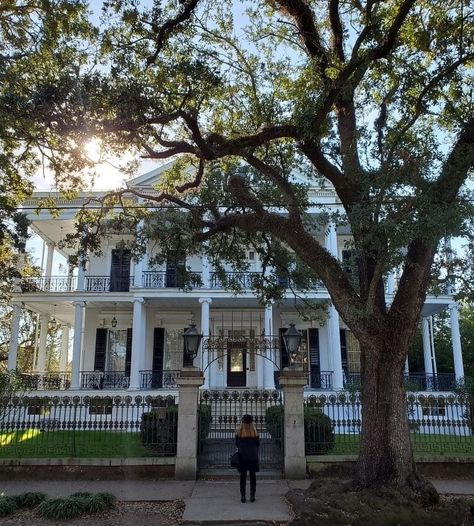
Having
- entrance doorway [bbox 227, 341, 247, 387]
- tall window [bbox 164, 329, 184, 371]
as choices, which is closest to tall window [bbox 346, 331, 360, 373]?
entrance doorway [bbox 227, 341, 247, 387]

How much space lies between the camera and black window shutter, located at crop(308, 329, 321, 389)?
21.2m

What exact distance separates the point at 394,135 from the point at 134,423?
28.0 feet

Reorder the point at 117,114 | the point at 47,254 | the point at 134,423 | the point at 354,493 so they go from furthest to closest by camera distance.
A: 1. the point at 47,254
2. the point at 134,423
3. the point at 117,114
4. the point at 354,493

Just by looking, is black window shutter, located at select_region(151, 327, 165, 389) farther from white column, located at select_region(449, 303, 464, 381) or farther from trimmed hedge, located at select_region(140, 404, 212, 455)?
white column, located at select_region(449, 303, 464, 381)

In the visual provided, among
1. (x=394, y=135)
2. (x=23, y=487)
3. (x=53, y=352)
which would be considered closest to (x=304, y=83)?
(x=394, y=135)

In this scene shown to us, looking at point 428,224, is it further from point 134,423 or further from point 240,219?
point 134,423

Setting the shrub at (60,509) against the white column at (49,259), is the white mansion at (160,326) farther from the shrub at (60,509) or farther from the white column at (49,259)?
the shrub at (60,509)

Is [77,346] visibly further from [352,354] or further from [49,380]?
[352,354]

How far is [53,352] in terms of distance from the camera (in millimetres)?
40344

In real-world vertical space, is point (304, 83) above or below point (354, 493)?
above

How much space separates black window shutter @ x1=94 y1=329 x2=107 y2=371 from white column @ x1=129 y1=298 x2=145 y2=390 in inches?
84.7

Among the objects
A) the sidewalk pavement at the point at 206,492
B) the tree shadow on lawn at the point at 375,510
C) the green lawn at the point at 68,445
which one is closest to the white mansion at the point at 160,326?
the green lawn at the point at 68,445

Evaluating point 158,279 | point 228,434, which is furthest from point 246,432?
point 158,279

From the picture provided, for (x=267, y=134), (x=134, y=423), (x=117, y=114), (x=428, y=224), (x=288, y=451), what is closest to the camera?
(x=428, y=224)
